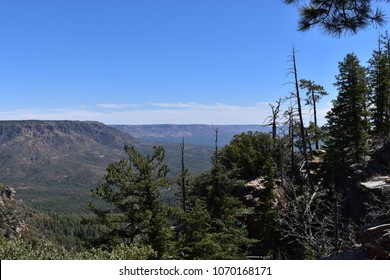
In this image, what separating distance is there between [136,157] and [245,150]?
45.8ft

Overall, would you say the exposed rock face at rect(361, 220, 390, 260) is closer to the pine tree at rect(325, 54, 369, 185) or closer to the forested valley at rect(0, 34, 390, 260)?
the forested valley at rect(0, 34, 390, 260)

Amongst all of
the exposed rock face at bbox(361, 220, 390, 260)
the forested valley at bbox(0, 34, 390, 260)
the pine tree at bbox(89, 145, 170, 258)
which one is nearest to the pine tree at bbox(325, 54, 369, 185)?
the forested valley at bbox(0, 34, 390, 260)

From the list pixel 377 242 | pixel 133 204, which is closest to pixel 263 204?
pixel 133 204

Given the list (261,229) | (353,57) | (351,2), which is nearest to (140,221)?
(261,229)

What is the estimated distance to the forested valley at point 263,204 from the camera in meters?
14.8

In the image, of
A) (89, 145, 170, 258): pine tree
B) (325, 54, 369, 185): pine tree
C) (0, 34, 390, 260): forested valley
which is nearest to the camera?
(0, 34, 390, 260): forested valley

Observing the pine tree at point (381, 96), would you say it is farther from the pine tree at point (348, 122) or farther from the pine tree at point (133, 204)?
the pine tree at point (133, 204)

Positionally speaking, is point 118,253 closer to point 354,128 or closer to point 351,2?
point 351,2

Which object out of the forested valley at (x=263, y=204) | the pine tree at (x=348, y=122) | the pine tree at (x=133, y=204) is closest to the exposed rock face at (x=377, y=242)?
the forested valley at (x=263, y=204)

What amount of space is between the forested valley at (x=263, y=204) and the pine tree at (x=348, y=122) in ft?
0.26

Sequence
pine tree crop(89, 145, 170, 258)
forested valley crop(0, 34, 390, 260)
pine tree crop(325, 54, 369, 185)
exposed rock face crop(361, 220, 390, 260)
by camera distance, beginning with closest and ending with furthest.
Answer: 1. exposed rock face crop(361, 220, 390, 260)
2. forested valley crop(0, 34, 390, 260)
3. pine tree crop(89, 145, 170, 258)
4. pine tree crop(325, 54, 369, 185)

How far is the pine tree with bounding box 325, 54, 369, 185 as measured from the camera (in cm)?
2592

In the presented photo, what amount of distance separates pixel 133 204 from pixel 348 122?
18056 mm

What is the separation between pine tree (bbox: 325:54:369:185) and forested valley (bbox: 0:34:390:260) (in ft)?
0.26
